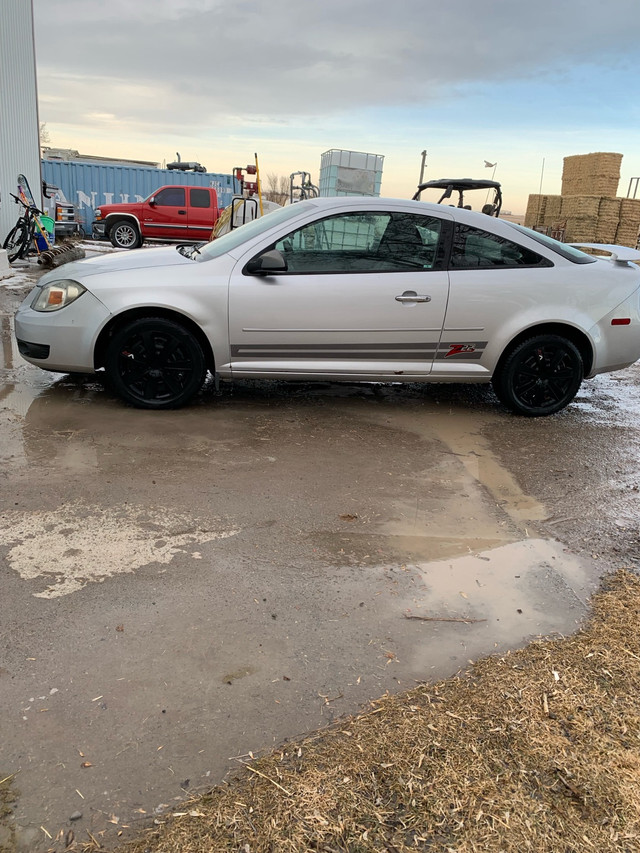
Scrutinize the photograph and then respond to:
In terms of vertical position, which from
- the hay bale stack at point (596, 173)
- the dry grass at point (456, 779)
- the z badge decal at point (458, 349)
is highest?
the hay bale stack at point (596, 173)

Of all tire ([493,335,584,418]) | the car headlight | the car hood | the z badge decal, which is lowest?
tire ([493,335,584,418])

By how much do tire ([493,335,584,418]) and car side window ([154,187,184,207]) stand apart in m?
15.7

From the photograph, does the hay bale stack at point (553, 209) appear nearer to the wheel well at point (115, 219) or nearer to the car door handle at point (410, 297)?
the wheel well at point (115, 219)

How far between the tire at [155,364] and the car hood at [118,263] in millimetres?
443

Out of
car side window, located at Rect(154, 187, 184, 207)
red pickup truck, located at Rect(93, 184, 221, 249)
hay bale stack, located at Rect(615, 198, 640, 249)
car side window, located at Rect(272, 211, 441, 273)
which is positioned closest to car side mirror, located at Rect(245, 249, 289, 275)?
car side window, located at Rect(272, 211, 441, 273)

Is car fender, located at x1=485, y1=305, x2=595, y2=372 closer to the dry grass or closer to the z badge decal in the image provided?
the z badge decal

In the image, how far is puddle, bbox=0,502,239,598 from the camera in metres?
2.88

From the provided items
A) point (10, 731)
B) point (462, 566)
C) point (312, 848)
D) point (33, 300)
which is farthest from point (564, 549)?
point (33, 300)

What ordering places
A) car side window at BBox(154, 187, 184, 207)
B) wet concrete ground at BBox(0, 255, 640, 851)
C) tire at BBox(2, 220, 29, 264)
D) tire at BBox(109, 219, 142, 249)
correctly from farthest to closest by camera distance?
car side window at BBox(154, 187, 184, 207)
tire at BBox(109, 219, 142, 249)
tire at BBox(2, 220, 29, 264)
wet concrete ground at BBox(0, 255, 640, 851)

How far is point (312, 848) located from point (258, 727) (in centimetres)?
46

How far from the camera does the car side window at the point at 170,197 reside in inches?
728

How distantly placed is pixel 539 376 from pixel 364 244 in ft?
6.00

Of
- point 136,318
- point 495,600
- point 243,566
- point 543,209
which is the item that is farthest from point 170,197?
point 495,600

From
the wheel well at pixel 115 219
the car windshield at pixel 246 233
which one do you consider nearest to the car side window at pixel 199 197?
the wheel well at pixel 115 219
